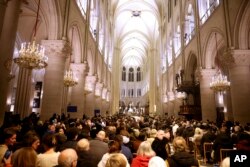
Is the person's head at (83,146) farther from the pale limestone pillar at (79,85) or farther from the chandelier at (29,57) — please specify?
the pale limestone pillar at (79,85)

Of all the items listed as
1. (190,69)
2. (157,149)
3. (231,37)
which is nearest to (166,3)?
(190,69)

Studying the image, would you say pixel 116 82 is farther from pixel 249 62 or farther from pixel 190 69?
pixel 249 62

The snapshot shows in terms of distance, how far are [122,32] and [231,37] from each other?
3675 centimetres

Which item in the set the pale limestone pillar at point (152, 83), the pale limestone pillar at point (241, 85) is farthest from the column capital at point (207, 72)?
the pale limestone pillar at point (152, 83)

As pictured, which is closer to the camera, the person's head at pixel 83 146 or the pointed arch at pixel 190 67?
the person's head at pixel 83 146

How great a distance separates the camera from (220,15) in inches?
504

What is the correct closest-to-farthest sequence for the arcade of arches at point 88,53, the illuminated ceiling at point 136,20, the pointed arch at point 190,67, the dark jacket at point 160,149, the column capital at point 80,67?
1. the dark jacket at point 160,149
2. the arcade of arches at point 88,53
3. the column capital at point 80,67
4. the pointed arch at point 190,67
5. the illuminated ceiling at point 136,20

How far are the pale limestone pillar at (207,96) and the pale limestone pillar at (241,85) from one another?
4.05m

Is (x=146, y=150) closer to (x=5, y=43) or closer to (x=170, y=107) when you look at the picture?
(x=5, y=43)

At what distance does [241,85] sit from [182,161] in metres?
9.39

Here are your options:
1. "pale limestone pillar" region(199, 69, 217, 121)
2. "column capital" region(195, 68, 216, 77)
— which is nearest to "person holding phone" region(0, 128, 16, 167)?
"pale limestone pillar" region(199, 69, 217, 121)

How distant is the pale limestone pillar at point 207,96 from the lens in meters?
15.0

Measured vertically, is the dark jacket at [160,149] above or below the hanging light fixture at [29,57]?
below

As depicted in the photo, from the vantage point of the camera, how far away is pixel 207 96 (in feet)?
49.3
